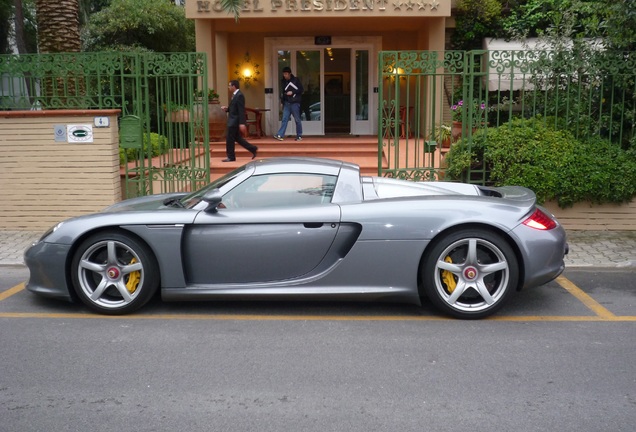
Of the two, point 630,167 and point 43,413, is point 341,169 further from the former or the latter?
point 630,167

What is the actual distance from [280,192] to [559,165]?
16.4ft

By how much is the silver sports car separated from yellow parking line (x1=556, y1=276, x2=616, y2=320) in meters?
0.64

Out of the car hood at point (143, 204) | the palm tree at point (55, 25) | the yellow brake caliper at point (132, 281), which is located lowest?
the yellow brake caliper at point (132, 281)

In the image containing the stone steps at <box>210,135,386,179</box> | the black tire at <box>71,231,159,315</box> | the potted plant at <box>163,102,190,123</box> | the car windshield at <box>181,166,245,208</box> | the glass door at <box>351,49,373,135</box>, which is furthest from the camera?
the glass door at <box>351,49,373,135</box>

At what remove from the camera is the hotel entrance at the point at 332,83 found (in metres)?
18.0

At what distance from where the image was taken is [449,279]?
5.85m

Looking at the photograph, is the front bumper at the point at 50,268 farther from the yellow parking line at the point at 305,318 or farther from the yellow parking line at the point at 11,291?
the yellow parking line at the point at 11,291

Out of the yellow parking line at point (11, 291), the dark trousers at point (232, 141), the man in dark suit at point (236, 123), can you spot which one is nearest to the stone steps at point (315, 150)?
the dark trousers at point (232, 141)

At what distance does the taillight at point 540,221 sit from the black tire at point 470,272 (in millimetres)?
287

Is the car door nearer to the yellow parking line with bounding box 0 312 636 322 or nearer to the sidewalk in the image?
the yellow parking line with bounding box 0 312 636 322

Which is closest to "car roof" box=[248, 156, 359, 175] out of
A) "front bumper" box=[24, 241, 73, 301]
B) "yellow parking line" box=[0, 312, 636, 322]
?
"yellow parking line" box=[0, 312, 636, 322]

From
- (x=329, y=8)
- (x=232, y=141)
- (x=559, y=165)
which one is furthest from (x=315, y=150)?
(x=559, y=165)

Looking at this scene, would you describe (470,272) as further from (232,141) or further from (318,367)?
(232,141)

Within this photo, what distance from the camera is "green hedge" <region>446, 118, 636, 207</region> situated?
30.8 feet
